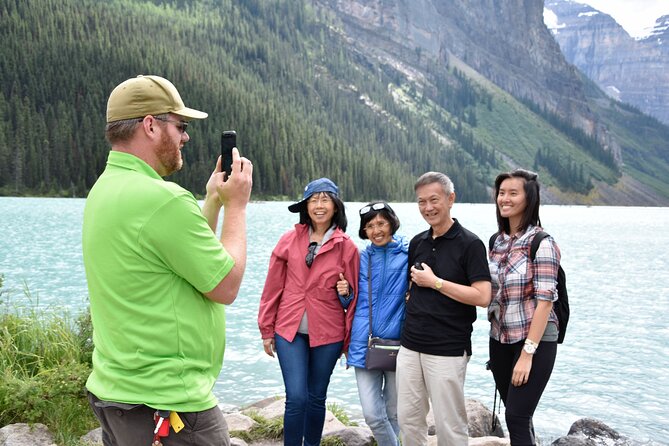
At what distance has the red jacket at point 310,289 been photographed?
466 centimetres

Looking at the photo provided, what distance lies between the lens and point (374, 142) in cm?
16850

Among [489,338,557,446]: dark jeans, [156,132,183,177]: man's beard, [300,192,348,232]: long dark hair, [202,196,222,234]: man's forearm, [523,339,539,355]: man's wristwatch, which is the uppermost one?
[156,132,183,177]: man's beard

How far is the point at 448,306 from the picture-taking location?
422 cm

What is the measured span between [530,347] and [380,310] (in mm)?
1240

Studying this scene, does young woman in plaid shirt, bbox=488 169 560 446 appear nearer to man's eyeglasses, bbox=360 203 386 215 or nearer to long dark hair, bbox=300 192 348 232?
man's eyeglasses, bbox=360 203 386 215

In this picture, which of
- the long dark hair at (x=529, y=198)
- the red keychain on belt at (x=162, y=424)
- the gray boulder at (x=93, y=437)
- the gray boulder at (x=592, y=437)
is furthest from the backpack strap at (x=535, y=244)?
the gray boulder at (x=93, y=437)

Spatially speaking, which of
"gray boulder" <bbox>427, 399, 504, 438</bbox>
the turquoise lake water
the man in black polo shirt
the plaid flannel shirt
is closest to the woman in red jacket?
the man in black polo shirt

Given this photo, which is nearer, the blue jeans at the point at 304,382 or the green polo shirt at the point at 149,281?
the green polo shirt at the point at 149,281

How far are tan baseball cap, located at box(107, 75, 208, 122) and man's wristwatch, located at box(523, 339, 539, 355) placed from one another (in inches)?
106

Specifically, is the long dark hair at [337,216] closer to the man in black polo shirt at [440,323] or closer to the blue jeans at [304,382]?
the man in black polo shirt at [440,323]

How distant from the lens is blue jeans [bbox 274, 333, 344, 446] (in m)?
4.61

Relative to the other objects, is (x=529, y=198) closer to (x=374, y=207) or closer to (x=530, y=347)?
(x=530, y=347)

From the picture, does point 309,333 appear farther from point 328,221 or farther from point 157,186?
point 157,186

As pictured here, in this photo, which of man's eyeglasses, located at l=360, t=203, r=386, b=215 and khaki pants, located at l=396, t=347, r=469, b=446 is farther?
man's eyeglasses, located at l=360, t=203, r=386, b=215
